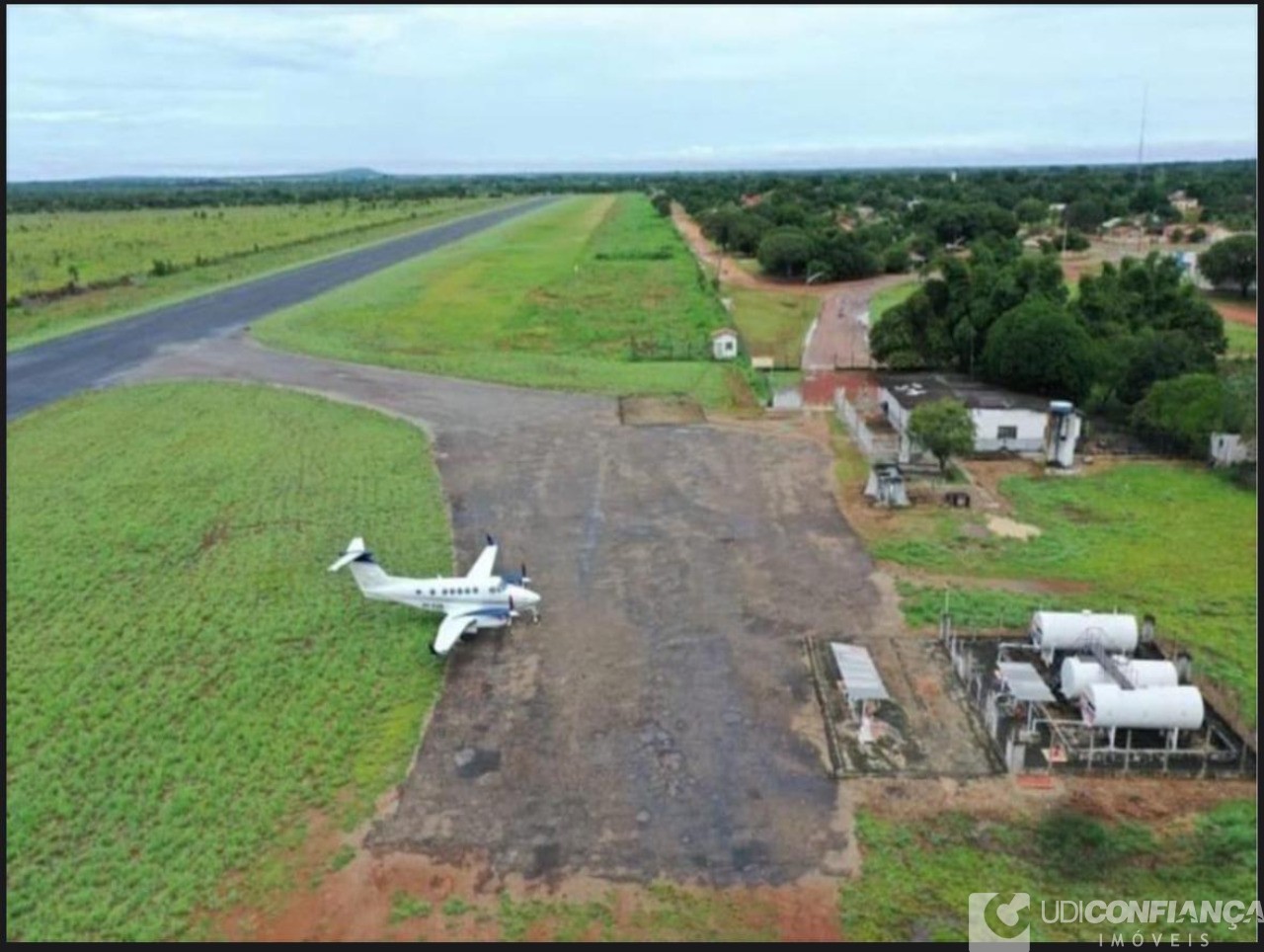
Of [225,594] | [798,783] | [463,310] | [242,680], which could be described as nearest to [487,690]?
[242,680]

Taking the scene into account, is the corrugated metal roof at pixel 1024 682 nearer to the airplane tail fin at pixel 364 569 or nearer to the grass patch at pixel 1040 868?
the grass patch at pixel 1040 868

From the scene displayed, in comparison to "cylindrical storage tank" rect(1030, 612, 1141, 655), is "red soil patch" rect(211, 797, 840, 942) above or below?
below

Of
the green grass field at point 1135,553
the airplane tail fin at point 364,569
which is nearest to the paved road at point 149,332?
the airplane tail fin at point 364,569

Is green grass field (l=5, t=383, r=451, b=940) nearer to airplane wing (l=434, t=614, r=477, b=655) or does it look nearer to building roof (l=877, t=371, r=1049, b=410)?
airplane wing (l=434, t=614, r=477, b=655)

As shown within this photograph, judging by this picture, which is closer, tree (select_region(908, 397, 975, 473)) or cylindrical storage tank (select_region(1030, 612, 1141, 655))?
cylindrical storage tank (select_region(1030, 612, 1141, 655))

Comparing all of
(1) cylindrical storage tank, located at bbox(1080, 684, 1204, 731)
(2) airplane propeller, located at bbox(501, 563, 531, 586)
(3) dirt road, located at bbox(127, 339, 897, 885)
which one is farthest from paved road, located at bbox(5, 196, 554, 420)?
(1) cylindrical storage tank, located at bbox(1080, 684, 1204, 731)

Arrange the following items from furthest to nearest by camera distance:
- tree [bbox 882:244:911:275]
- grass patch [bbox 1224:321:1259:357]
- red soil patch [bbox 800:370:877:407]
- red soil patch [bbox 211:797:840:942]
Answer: tree [bbox 882:244:911:275]
grass patch [bbox 1224:321:1259:357]
red soil patch [bbox 800:370:877:407]
red soil patch [bbox 211:797:840:942]
